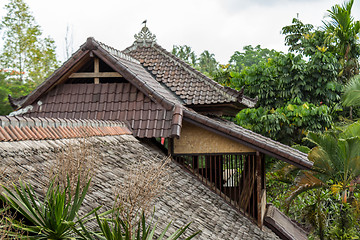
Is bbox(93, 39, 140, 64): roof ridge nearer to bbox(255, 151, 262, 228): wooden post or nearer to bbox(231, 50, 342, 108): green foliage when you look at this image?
bbox(255, 151, 262, 228): wooden post

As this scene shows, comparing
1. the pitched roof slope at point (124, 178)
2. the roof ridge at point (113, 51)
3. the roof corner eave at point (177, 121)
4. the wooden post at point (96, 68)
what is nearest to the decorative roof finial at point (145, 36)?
the roof ridge at point (113, 51)

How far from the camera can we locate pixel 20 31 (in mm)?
22578

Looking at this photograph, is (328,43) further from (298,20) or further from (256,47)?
(256,47)

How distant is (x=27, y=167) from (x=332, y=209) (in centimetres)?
952

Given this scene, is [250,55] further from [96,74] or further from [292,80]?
[96,74]

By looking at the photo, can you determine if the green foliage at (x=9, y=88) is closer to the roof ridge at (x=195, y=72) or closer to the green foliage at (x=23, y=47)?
the green foliage at (x=23, y=47)

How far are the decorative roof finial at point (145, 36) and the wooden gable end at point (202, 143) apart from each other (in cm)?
387

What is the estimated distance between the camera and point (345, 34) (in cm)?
1554

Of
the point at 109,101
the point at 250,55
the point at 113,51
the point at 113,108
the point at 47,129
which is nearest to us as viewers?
the point at 47,129

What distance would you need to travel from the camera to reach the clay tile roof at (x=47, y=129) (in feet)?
14.7

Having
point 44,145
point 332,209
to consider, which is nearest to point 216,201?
point 44,145

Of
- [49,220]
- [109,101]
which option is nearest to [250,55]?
[109,101]

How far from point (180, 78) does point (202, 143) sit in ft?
8.56

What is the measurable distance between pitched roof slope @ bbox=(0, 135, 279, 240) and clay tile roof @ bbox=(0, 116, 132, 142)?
95mm
